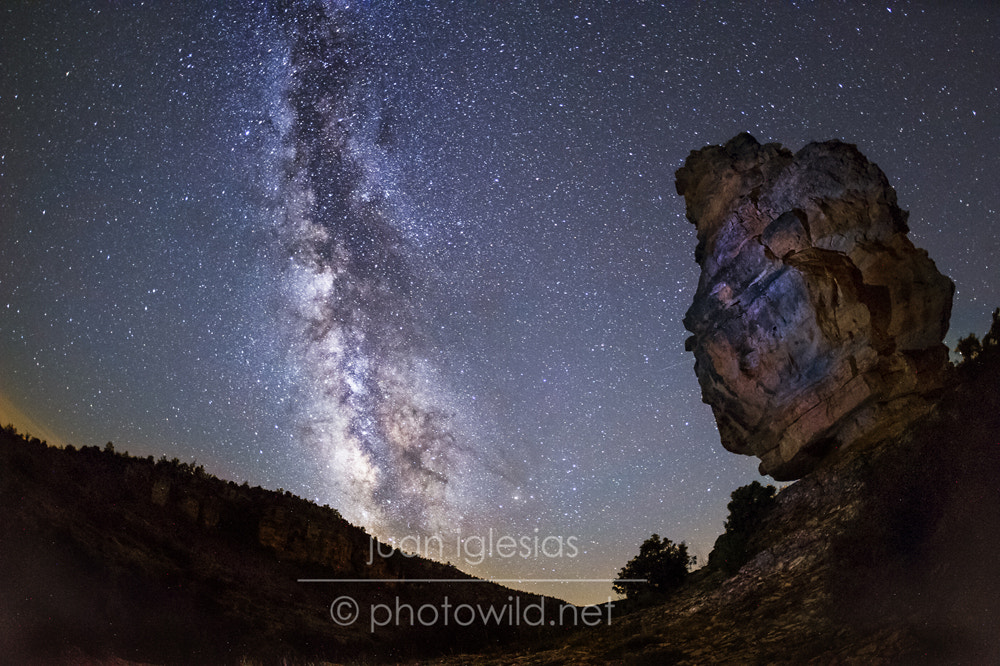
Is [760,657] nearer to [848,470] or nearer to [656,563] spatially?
[848,470]

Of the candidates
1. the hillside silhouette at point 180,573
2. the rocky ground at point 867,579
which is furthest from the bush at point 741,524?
the hillside silhouette at point 180,573

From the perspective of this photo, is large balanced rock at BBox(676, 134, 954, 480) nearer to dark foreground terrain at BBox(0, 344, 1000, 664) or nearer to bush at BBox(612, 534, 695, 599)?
dark foreground terrain at BBox(0, 344, 1000, 664)

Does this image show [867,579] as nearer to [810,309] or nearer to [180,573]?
[810,309]

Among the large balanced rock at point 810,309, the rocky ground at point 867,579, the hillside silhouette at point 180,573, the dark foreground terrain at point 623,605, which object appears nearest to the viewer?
the rocky ground at point 867,579

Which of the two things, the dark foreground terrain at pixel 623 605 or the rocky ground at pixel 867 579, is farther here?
the dark foreground terrain at pixel 623 605

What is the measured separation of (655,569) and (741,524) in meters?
4.40

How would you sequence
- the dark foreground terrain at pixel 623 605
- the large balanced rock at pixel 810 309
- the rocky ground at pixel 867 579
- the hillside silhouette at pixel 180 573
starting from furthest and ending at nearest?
the large balanced rock at pixel 810 309, the hillside silhouette at pixel 180 573, the dark foreground terrain at pixel 623 605, the rocky ground at pixel 867 579

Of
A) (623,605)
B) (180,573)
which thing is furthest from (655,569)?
(180,573)

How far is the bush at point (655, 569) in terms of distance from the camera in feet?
82.8

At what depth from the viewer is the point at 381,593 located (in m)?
32.3

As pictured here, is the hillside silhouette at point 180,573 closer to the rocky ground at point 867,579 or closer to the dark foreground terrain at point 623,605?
the dark foreground terrain at point 623,605

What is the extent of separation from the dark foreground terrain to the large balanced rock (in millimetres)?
1248

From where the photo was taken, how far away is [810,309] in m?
22.2

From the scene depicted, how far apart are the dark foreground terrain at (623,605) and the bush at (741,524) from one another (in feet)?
1.97
